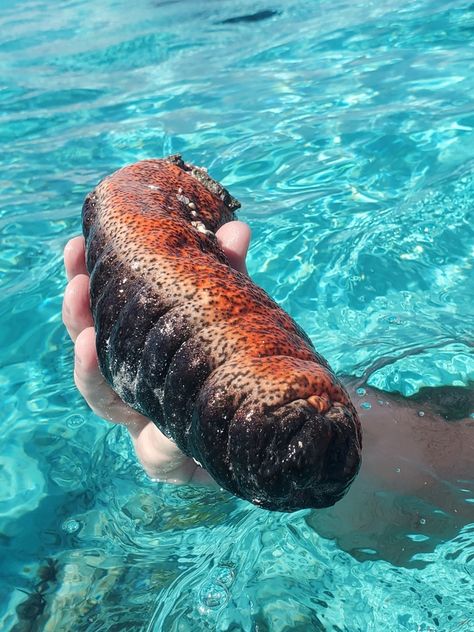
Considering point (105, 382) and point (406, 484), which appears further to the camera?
point (406, 484)

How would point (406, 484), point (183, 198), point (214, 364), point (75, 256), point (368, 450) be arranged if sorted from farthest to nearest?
point (368, 450), point (406, 484), point (75, 256), point (183, 198), point (214, 364)

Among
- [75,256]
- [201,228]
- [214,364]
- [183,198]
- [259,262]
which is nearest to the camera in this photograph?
[214,364]

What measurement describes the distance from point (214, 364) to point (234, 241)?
1.14 metres

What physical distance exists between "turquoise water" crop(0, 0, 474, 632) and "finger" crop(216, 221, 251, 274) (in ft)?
4.06

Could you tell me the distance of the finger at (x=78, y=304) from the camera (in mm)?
3330

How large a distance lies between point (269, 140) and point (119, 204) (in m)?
5.15

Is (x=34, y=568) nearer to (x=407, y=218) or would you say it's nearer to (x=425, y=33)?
(x=407, y=218)

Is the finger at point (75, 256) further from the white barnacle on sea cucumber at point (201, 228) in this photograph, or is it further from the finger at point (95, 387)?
the white barnacle on sea cucumber at point (201, 228)

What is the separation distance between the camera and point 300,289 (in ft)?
18.4

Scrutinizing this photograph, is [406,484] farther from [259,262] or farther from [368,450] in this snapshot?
[259,262]

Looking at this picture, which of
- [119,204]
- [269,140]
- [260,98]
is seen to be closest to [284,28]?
[260,98]

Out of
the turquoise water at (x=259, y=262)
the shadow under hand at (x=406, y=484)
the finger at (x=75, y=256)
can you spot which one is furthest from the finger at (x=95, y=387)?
the shadow under hand at (x=406, y=484)

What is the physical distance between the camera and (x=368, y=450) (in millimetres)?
3906

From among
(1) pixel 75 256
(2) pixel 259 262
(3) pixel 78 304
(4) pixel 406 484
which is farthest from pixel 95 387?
(2) pixel 259 262
